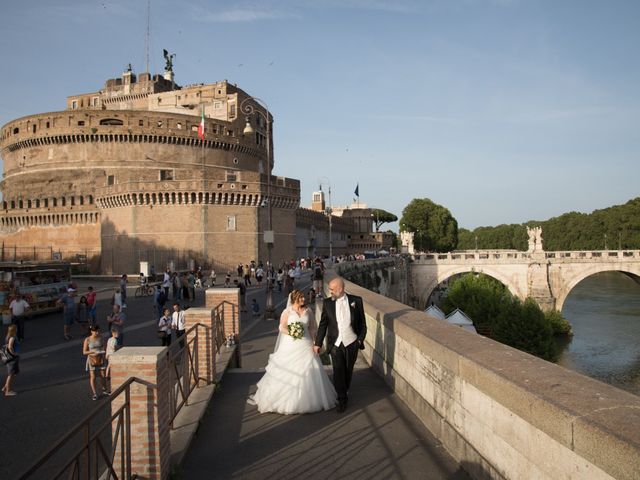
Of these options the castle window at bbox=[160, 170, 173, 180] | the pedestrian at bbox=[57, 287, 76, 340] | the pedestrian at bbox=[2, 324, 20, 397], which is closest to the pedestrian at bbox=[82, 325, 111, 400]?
the pedestrian at bbox=[2, 324, 20, 397]

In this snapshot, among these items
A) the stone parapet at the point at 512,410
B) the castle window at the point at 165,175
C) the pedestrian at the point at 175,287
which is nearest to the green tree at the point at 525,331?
the pedestrian at the point at 175,287

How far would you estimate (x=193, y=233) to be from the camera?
1409 inches

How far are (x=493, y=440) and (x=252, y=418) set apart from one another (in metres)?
2.78

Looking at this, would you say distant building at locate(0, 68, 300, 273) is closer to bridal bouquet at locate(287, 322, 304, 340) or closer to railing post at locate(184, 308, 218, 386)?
railing post at locate(184, 308, 218, 386)

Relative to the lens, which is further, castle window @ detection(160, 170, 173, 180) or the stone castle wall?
castle window @ detection(160, 170, 173, 180)

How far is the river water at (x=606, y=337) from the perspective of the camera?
3006 centimetres

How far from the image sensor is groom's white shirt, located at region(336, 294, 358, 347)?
18.9ft

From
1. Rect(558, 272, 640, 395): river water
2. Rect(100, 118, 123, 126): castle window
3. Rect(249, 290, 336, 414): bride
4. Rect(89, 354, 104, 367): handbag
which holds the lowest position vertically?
Rect(558, 272, 640, 395): river water

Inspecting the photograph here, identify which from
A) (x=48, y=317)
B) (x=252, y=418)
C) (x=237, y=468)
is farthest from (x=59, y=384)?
(x=48, y=317)

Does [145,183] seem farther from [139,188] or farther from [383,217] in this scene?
[383,217]

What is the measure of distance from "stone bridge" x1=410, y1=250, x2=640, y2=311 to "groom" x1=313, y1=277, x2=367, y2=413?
4402cm

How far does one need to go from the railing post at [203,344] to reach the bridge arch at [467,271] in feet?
152

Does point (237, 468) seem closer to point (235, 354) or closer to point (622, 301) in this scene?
point (235, 354)

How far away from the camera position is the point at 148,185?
36094 mm
